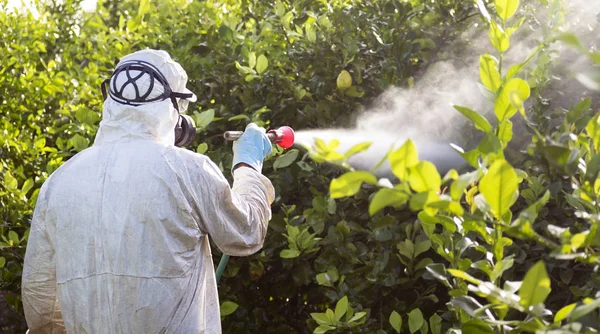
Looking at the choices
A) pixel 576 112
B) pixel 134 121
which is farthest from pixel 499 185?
pixel 134 121

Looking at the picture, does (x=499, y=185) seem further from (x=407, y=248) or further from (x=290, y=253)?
(x=290, y=253)

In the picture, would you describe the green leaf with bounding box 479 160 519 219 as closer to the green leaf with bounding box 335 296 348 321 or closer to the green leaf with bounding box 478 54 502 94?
the green leaf with bounding box 478 54 502 94

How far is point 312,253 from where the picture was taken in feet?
11.4

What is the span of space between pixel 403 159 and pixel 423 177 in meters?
0.04

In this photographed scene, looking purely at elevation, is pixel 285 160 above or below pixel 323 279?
above

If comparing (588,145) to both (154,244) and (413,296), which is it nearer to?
(154,244)

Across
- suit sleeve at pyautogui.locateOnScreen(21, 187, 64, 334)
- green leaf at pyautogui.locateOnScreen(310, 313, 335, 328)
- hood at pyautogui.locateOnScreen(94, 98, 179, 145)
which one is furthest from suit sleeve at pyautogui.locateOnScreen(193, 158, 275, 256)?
suit sleeve at pyautogui.locateOnScreen(21, 187, 64, 334)

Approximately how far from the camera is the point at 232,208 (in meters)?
2.59

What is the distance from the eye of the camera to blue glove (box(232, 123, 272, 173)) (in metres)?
2.80

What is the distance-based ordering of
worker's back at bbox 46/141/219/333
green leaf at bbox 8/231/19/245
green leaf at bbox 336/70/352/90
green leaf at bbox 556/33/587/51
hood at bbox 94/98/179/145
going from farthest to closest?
green leaf at bbox 8/231/19/245, green leaf at bbox 336/70/352/90, hood at bbox 94/98/179/145, worker's back at bbox 46/141/219/333, green leaf at bbox 556/33/587/51

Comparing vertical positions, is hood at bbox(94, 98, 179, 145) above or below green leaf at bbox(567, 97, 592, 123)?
below

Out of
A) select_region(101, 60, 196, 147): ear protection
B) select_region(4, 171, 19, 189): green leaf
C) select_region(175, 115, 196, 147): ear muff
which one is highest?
select_region(101, 60, 196, 147): ear protection

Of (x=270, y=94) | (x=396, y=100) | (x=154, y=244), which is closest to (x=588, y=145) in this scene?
(x=154, y=244)

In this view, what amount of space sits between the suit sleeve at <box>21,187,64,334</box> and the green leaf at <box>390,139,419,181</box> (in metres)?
1.53
